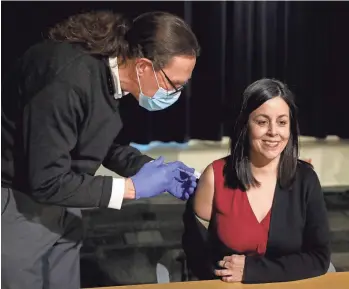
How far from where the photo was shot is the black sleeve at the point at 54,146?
1.41 meters

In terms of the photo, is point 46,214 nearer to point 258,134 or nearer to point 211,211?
point 211,211

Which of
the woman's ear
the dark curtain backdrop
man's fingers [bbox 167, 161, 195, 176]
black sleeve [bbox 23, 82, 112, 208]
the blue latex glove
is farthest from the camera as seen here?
the dark curtain backdrop

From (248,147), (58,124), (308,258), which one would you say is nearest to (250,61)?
(248,147)

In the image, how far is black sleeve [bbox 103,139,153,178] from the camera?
70.4 inches

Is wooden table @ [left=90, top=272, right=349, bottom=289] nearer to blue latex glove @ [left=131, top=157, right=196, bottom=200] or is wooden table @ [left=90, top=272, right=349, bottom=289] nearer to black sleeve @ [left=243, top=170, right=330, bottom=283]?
black sleeve @ [left=243, top=170, right=330, bottom=283]

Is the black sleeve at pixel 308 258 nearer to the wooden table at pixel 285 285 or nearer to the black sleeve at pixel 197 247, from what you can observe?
the wooden table at pixel 285 285

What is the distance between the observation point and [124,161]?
1.81 m

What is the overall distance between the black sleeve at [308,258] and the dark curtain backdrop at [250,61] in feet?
3.64

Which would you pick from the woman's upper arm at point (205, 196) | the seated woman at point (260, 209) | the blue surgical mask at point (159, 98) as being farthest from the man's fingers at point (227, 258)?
the blue surgical mask at point (159, 98)

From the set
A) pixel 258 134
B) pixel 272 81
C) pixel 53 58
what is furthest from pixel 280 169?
pixel 53 58

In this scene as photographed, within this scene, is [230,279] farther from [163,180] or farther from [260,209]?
[163,180]

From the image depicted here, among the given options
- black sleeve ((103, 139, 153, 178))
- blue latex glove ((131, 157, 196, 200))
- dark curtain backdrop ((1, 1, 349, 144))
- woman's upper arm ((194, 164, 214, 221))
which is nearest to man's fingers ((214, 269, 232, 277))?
woman's upper arm ((194, 164, 214, 221))

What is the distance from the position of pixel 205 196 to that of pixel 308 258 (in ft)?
0.99

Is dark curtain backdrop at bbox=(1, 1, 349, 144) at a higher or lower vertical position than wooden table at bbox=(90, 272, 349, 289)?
higher
